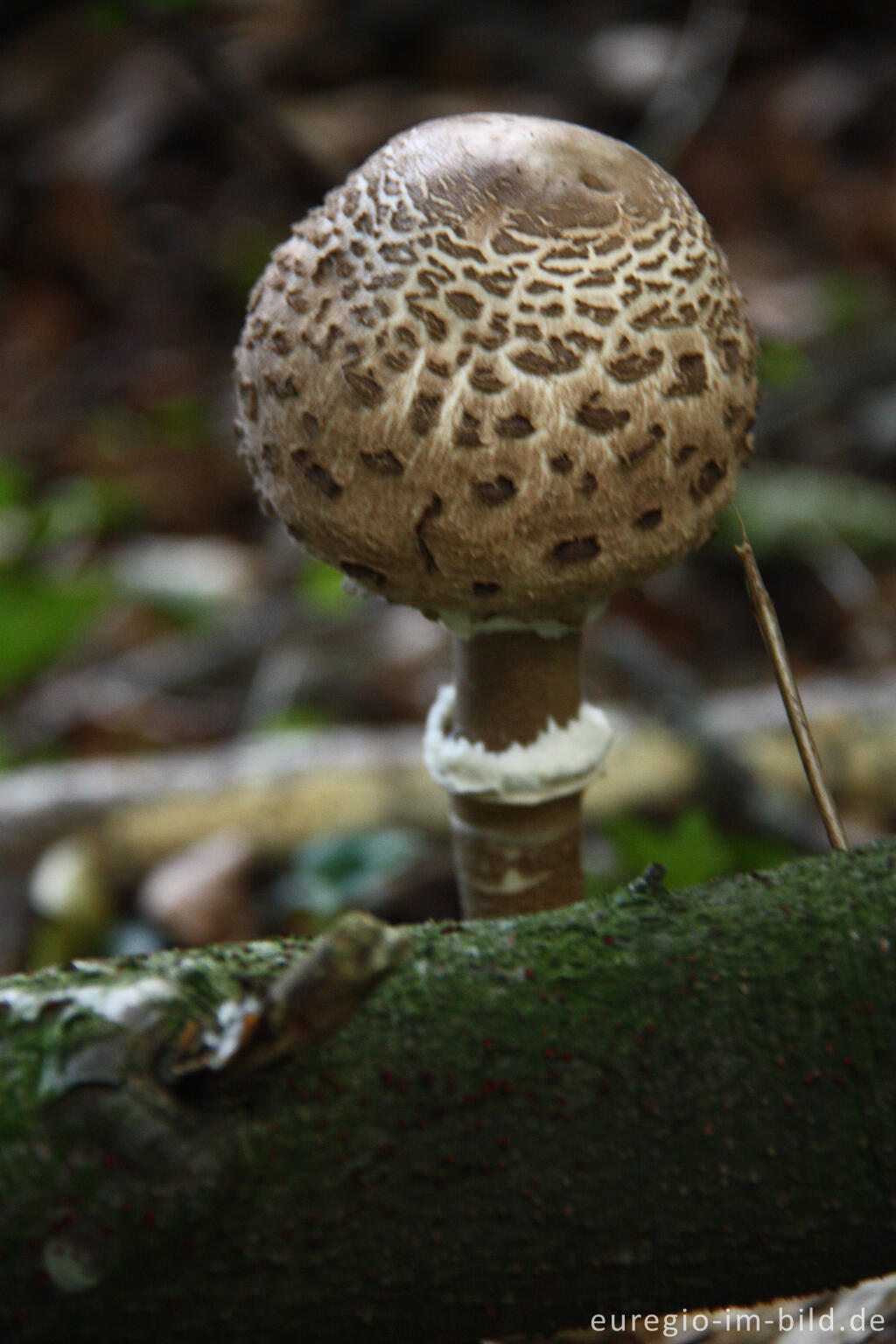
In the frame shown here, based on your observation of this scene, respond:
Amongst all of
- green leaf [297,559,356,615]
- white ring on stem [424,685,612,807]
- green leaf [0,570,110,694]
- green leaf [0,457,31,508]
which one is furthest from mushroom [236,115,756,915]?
green leaf [0,457,31,508]

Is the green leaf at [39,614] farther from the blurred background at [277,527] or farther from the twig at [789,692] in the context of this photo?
the twig at [789,692]

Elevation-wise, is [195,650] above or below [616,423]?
above

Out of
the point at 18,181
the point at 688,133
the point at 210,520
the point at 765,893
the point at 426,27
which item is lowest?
the point at 765,893

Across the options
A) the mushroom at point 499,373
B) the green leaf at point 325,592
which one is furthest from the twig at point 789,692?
the green leaf at point 325,592

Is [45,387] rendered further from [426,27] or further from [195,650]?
[426,27]

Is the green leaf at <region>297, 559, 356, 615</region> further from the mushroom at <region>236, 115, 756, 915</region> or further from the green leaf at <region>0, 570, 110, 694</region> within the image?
the mushroom at <region>236, 115, 756, 915</region>

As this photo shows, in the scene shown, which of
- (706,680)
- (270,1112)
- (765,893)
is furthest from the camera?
(706,680)

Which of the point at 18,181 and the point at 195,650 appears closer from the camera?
the point at 195,650

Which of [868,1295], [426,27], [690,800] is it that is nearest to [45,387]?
[426,27]
